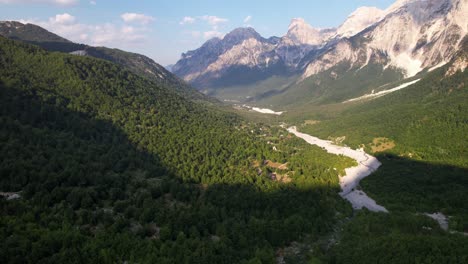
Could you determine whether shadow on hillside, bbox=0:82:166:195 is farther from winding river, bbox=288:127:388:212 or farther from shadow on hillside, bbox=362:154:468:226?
shadow on hillside, bbox=362:154:468:226

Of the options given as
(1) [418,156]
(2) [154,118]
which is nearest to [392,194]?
(1) [418,156]

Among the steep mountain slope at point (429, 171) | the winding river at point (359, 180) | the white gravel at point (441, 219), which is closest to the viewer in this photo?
the white gravel at point (441, 219)

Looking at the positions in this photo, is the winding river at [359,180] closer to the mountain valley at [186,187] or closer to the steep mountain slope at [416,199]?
the mountain valley at [186,187]

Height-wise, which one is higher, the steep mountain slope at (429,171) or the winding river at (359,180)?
the steep mountain slope at (429,171)

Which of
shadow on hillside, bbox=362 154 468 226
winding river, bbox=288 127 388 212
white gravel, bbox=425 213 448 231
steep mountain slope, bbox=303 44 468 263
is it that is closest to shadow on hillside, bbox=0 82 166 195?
steep mountain slope, bbox=303 44 468 263

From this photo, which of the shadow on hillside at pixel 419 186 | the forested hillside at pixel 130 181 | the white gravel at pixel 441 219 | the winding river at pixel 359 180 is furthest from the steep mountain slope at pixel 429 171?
the forested hillside at pixel 130 181

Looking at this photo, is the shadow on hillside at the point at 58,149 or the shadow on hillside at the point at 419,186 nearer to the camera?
the shadow on hillside at the point at 58,149

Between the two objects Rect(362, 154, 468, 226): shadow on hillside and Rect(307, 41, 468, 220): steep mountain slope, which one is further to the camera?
Rect(307, 41, 468, 220): steep mountain slope

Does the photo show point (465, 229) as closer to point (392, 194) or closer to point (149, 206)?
point (392, 194)

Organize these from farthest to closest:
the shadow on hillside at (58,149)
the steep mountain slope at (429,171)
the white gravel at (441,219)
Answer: the steep mountain slope at (429,171) < the white gravel at (441,219) < the shadow on hillside at (58,149)
